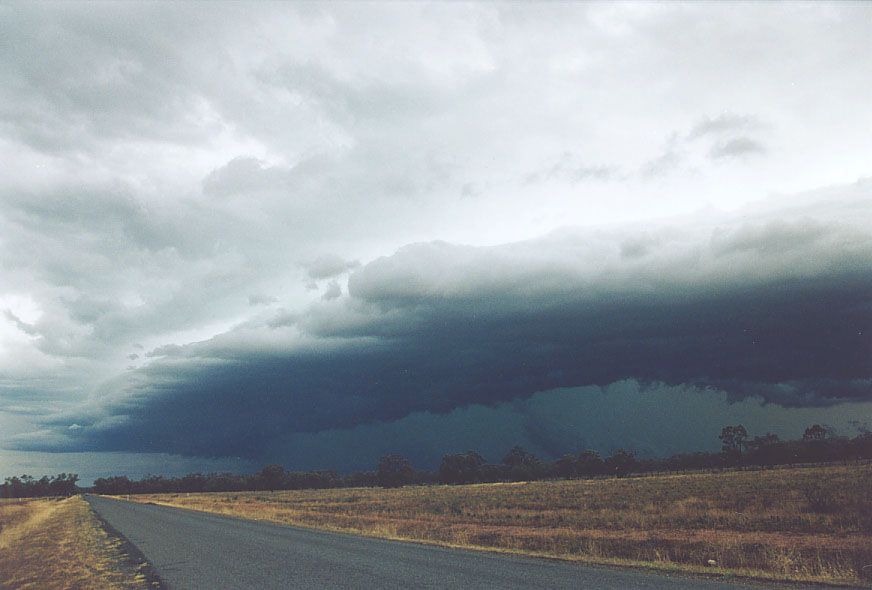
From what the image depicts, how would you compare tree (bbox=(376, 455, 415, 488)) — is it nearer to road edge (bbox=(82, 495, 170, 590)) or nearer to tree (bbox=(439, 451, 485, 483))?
tree (bbox=(439, 451, 485, 483))

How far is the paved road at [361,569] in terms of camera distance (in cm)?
1397

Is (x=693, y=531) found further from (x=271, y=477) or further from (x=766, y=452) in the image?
(x=271, y=477)

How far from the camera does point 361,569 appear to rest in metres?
16.5

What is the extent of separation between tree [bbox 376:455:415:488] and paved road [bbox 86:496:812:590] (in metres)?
165

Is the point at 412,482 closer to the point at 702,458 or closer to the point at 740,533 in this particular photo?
the point at 702,458

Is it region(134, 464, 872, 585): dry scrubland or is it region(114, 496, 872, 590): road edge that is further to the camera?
region(134, 464, 872, 585): dry scrubland

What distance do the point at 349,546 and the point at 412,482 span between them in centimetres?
17086

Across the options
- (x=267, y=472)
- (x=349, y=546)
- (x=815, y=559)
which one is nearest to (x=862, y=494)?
(x=815, y=559)

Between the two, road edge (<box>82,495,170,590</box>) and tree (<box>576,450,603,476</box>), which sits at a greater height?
road edge (<box>82,495,170,590</box>)

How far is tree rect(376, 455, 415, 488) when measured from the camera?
18375cm

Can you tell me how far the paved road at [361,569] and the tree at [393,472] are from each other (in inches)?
6484

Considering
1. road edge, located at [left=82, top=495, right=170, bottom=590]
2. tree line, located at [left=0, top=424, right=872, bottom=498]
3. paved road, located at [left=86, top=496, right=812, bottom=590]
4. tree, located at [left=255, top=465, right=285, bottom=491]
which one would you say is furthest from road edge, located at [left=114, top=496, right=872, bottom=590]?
tree, located at [left=255, top=465, right=285, bottom=491]

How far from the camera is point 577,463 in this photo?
6619 inches

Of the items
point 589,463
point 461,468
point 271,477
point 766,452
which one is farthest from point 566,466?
point 271,477
